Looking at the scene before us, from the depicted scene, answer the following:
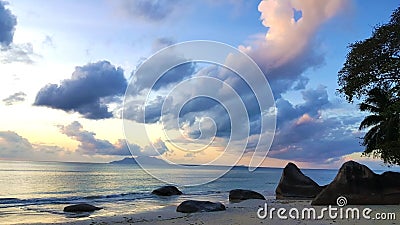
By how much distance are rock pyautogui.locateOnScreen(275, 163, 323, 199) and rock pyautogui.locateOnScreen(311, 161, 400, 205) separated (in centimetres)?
1511

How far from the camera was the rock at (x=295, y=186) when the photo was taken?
44750 millimetres

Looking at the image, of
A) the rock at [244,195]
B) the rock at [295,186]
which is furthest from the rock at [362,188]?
the rock at [295,186]

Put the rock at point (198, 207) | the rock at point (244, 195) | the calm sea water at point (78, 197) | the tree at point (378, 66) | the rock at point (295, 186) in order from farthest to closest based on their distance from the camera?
the rock at point (295, 186) < the rock at point (244, 195) < the calm sea water at point (78, 197) < the rock at point (198, 207) < the tree at point (378, 66)

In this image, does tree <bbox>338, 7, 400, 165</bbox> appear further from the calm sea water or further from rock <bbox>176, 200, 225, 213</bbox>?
the calm sea water

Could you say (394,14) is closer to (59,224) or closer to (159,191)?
(59,224)

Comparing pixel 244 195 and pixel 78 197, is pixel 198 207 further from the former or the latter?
pixel 78 197

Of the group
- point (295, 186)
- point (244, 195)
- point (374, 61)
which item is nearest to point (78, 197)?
point (244, 195)

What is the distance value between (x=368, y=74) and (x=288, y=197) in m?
28.2

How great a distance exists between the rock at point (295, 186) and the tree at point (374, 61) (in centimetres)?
2605

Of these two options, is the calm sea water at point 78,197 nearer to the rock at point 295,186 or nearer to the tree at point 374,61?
the rock at point 295,186

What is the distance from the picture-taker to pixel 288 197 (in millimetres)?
45375

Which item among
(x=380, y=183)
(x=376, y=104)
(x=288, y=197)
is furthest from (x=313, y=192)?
(x=380, y=183)

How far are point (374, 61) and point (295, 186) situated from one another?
2884cm

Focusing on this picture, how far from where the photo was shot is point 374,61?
19.5 meters
